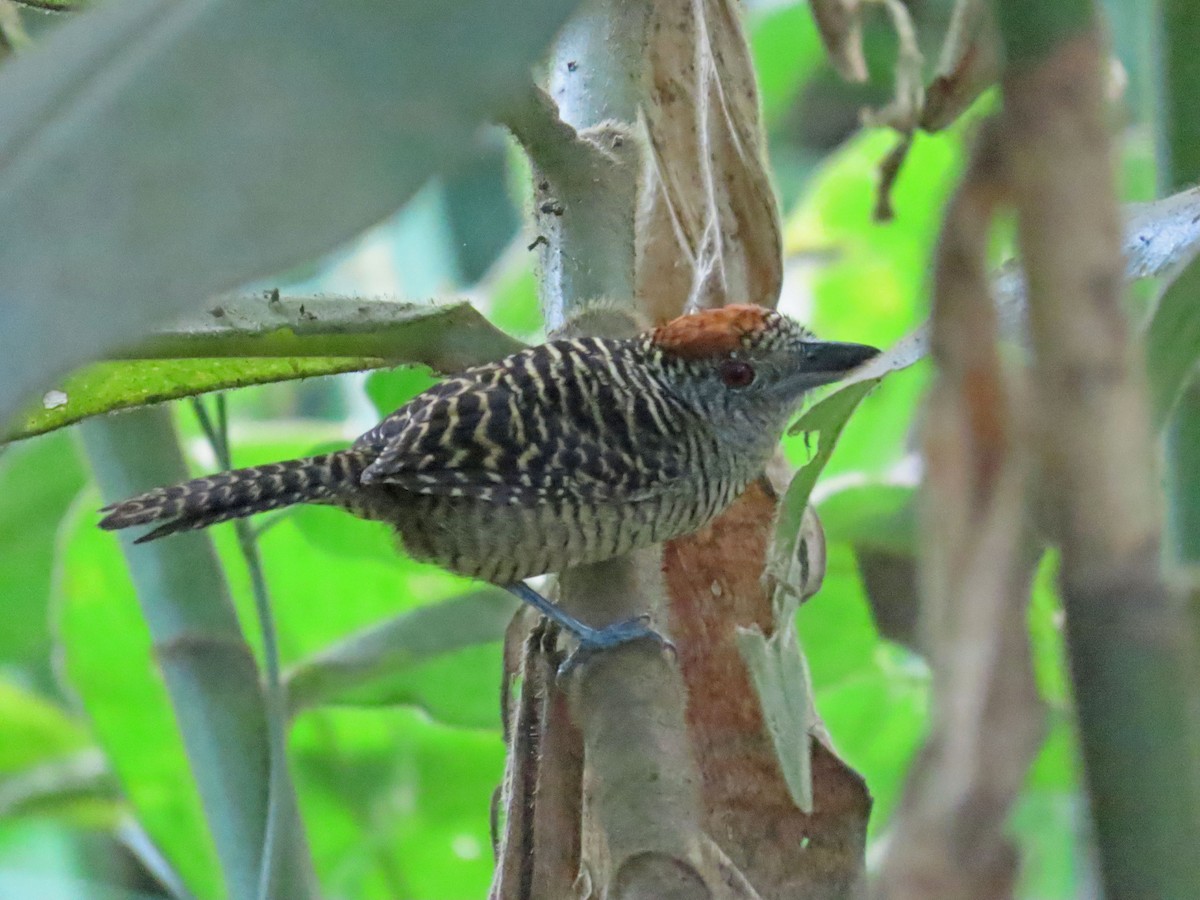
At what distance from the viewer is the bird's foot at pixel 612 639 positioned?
2.16ft

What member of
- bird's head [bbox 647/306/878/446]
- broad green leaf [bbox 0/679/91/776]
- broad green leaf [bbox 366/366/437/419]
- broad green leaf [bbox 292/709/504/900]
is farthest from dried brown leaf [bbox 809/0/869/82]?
broad green leaf [bbox 0/679/91/776]

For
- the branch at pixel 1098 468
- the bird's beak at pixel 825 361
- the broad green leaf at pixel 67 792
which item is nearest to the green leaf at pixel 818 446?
the branch at pixel 1098 468

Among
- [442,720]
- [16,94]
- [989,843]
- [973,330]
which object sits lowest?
[442,720]

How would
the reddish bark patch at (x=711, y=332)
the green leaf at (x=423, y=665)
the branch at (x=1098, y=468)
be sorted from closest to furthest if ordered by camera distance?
1. the branch at (x=1098, y=468)
2. the green leaf at (x=423, y=665)
3. the reddish bark patch at (x=711, y=332)

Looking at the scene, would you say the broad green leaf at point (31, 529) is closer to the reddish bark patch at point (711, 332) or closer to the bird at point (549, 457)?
the bird at point (549, 457)

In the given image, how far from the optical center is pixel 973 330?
30 cm

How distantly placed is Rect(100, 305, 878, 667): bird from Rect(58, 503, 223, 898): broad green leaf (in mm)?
371

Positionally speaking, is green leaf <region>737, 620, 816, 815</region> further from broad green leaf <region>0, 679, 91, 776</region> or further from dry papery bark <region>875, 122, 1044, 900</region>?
broad green leaf <region>0, 679, 91, 776</region>

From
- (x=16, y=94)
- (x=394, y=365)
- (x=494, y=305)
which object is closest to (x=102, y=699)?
(x=494, y=305)

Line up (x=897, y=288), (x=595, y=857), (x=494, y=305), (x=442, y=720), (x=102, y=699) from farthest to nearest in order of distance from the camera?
1. (x=897, y=288)
2. (x=494, y=305)
3. (x=102, y=699)
4. (x=442, y=720)
5. (x=595, y=857)

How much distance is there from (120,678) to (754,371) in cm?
76

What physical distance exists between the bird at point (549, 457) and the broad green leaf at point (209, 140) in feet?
2.19

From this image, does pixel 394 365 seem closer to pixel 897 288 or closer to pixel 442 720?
pixel 442 720

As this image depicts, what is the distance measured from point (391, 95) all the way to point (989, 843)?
22cm
